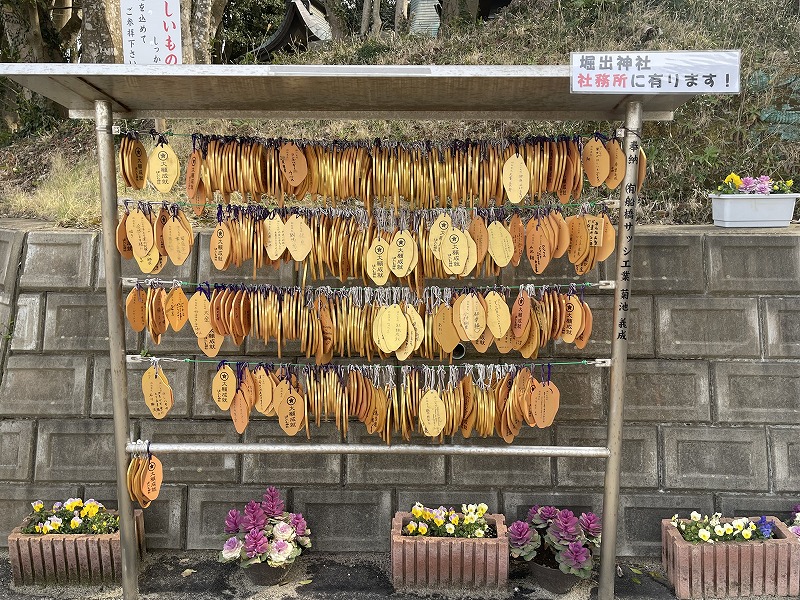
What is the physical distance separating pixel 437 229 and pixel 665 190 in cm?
222

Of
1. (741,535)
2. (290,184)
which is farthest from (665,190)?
(290,184)

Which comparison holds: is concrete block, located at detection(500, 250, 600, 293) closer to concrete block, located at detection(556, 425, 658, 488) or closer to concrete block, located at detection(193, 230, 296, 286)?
concrete block, located at detection(556, 425, 658, 488)

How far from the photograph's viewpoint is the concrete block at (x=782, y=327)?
10.00 ft

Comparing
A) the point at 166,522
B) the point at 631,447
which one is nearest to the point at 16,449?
the point at 166,522

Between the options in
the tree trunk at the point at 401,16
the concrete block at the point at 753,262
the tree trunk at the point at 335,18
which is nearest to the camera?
the concrete block at the point at 753,262

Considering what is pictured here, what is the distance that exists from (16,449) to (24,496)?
9.3 inches

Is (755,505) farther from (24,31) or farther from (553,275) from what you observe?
(24,31)

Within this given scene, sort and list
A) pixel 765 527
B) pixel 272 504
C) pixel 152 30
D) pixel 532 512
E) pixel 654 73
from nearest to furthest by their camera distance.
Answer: pixel 654 73 → pixel 152 30 → pixel 765 527 → pixel 272 504 → pixel 532 512

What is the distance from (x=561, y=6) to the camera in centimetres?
649

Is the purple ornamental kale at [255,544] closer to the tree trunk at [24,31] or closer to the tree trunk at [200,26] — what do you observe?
the tree trunk at [200,26]

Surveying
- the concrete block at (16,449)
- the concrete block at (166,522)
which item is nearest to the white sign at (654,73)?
the concrete block at (166,522)

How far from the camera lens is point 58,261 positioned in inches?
124

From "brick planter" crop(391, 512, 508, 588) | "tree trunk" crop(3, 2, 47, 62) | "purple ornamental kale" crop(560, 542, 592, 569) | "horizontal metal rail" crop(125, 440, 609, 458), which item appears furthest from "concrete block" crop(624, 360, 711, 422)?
"tree trunk" crop(3, 2, 47, 62)

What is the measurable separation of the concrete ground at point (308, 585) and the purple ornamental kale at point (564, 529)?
0.81 feet
